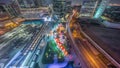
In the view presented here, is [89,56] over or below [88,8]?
below

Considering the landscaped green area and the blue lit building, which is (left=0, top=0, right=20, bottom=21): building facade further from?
the blue lit building

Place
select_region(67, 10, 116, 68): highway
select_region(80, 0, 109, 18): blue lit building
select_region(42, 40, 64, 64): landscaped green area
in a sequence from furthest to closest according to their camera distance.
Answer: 1. select_region(80, 0, 109, 18): blue lit building
2. select_region(42, 40, 64, 64): landscaped green area
3. select_region(67, 10, 116, 68): highway

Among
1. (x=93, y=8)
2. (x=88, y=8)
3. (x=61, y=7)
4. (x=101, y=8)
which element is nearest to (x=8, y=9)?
(x=61, y=7)

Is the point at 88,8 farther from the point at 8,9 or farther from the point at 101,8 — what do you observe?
the point at 8,9

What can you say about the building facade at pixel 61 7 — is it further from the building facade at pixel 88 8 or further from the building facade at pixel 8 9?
the building facade at pixel 8 9

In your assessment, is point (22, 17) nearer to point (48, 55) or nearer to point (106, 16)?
point (48, 55)

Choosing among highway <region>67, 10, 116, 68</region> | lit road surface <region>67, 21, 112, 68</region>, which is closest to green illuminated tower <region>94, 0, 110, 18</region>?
highway <region>67, 10, 116, 68</region>

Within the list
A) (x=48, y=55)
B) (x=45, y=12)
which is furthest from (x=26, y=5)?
(x=48, y=55)

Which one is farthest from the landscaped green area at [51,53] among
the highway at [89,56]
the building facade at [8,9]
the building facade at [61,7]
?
the building facade at [61,7]
